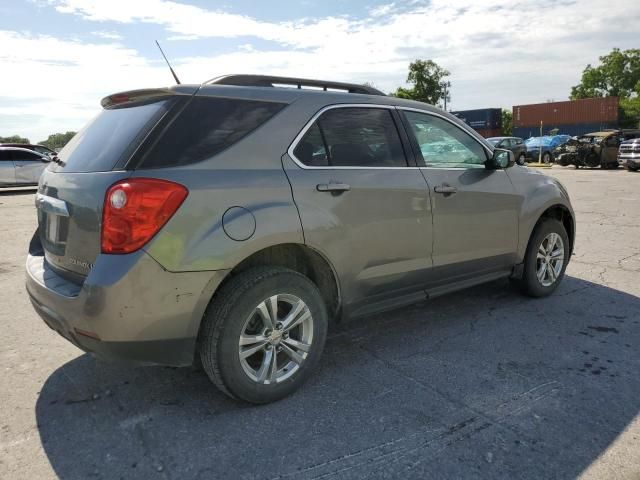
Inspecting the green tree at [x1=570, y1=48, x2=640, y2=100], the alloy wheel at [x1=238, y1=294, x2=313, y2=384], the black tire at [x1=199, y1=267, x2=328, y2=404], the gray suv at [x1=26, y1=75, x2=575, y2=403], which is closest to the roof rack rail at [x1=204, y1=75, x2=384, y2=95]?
the gray suv at [x1=26, y1=75, x2=575, y2=403]

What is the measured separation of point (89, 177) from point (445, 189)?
2361mm

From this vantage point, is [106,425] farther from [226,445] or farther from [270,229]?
[270,229]

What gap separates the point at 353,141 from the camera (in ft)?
11.0

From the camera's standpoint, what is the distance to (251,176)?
2.78 meters

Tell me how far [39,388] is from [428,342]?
2614 mm

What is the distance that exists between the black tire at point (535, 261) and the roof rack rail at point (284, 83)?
200 cm

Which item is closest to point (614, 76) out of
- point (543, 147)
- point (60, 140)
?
point (543, 147)

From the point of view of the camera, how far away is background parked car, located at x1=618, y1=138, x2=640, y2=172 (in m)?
21.2

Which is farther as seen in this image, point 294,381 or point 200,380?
point 200,380

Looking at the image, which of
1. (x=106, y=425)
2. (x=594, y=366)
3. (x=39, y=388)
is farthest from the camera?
(x=594, y=366)

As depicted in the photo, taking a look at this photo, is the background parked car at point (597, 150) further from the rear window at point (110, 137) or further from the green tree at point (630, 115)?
the green tree at point (630, 115)

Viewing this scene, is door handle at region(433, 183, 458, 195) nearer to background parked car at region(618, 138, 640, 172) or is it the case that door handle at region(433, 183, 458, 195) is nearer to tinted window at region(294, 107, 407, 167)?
tinted window at region(294, 107, 407, 167)

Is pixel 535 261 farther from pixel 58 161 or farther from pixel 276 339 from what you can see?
pixel 58 161

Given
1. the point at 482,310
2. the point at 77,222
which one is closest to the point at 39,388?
the point at 77,222
